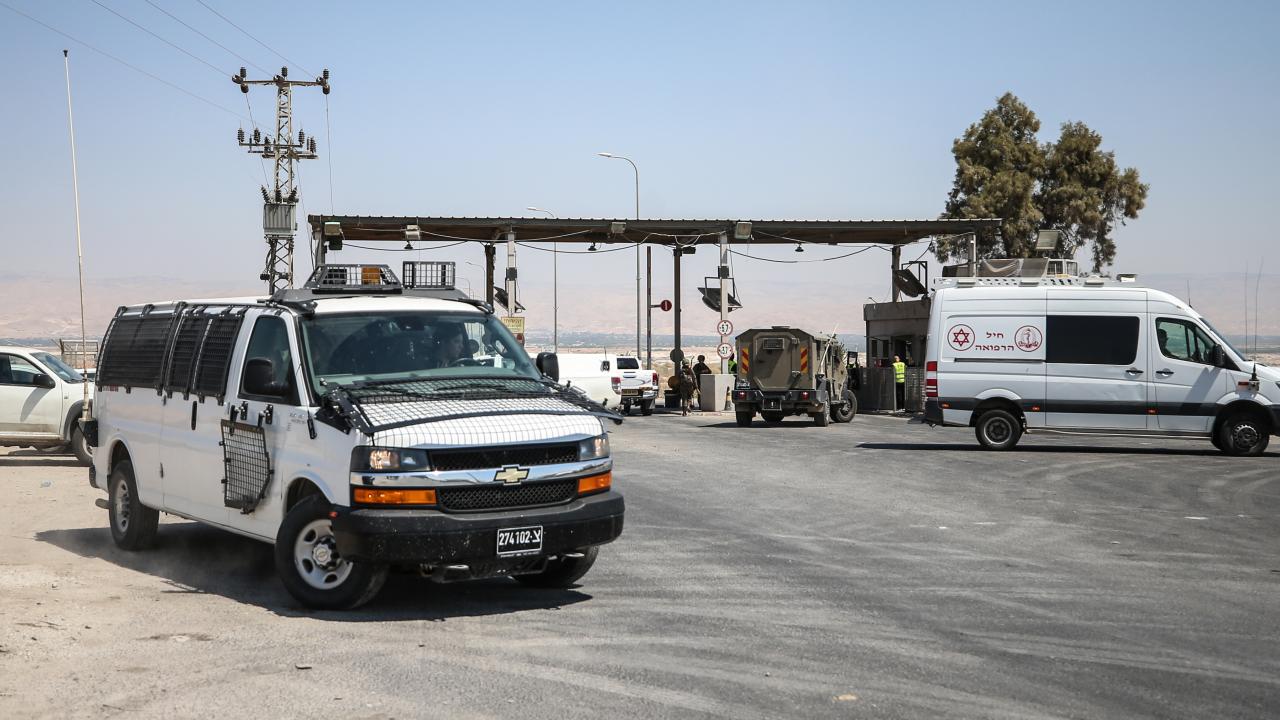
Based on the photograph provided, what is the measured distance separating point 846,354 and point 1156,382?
12.6m

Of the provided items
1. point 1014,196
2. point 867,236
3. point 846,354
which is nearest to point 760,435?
point 846,354

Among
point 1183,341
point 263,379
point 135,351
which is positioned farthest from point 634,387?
point 263,379

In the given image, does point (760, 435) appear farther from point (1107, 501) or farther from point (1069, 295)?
point (1107, 501)

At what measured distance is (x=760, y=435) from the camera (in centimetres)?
2667

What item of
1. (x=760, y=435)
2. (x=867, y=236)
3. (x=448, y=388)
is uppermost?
(x=867, y=236)

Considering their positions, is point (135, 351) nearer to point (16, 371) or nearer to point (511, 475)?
point (511, 475)

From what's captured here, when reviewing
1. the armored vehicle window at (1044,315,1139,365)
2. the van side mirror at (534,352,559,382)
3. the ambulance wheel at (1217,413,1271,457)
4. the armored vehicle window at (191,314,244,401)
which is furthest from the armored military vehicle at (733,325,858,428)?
the armored vehicle window at (191,314,244,401)

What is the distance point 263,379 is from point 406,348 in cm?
102

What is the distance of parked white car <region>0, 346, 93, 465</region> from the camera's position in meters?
19.1

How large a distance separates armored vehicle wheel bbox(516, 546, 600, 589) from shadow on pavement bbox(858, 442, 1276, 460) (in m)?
13.9

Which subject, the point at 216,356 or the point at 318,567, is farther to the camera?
the point at 216,356

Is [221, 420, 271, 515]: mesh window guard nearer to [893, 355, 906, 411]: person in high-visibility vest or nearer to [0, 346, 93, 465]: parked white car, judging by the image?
[0, 346, 93, 465]: parked white car

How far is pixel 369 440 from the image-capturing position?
297 inches

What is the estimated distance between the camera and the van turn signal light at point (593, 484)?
8.18 m
